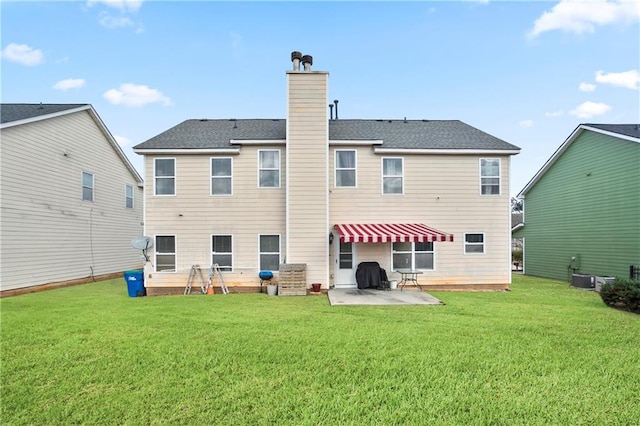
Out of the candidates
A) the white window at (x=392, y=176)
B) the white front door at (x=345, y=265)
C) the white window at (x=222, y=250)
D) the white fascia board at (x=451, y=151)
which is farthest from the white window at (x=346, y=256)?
the white window at (x=222, y=250)

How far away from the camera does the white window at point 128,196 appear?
20844 mm

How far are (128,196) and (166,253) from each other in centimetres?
1025

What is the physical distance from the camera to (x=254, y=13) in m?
15.0

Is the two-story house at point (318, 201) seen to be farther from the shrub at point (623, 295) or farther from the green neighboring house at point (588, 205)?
the green neighboring house at point (588, 205)

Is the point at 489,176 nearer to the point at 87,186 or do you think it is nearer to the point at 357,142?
the point at 357,142

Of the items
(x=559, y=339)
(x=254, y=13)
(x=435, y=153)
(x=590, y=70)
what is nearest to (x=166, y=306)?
(x=559, y=339)

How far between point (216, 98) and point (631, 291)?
22.4m

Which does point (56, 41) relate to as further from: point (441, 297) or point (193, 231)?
point (441, 297)

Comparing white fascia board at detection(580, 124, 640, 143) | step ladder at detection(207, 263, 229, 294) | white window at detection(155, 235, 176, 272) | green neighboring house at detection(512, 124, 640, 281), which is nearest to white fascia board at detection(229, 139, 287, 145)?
white window at detection(155, 235, 176, 272)

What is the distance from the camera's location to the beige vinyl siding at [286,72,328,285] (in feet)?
43.1

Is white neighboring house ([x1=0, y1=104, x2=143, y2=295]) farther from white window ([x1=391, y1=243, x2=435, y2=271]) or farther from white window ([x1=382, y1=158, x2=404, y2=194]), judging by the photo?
white window ([x1=391, y1=243, x2=435, y2=271])

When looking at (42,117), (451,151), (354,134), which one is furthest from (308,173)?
(42,117)

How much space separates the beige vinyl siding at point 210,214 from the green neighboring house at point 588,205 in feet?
53.7

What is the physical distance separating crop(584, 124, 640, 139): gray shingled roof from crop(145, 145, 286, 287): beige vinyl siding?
54.3 ft
